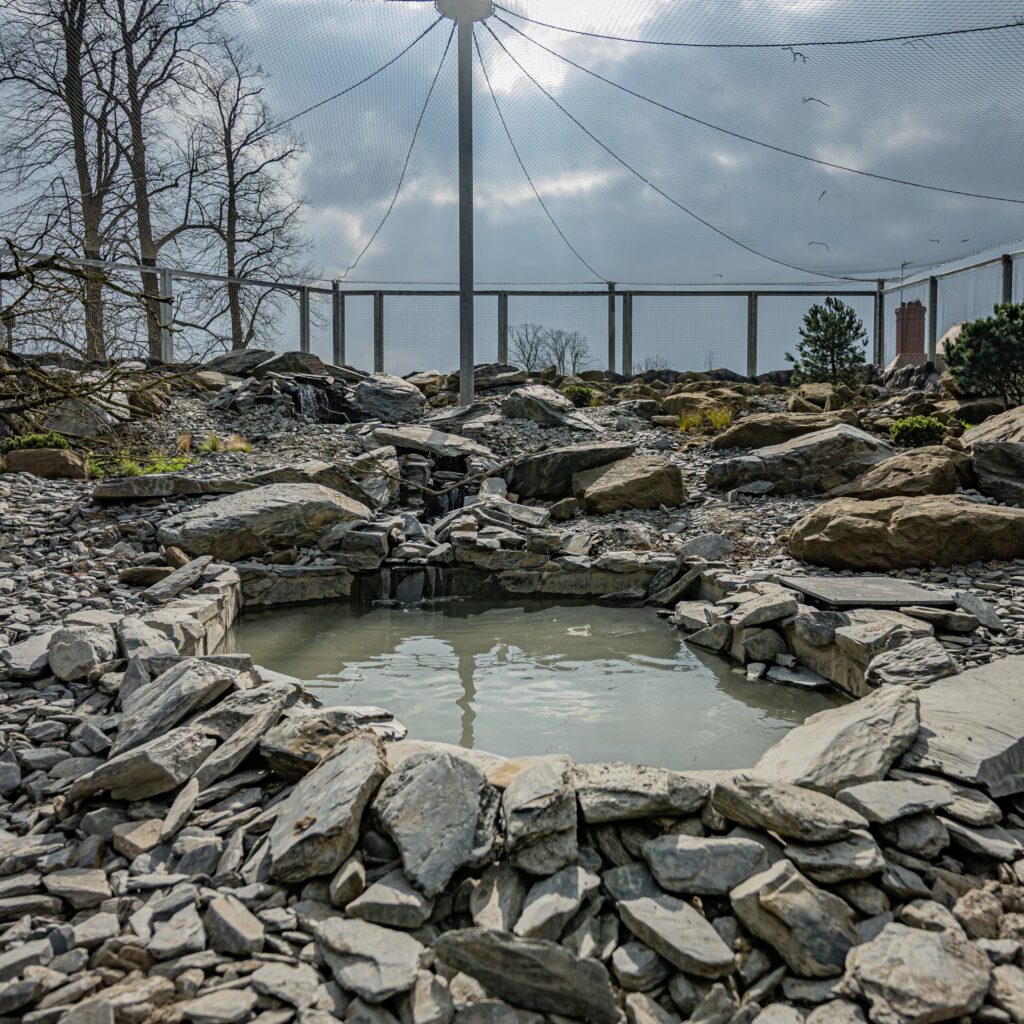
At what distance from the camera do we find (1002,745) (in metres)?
2.41

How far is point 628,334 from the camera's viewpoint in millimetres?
13281

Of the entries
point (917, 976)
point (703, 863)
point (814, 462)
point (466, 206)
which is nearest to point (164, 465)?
point (466, 206)

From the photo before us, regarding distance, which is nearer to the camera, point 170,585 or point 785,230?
point 170,585

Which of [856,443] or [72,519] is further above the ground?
[856,443]

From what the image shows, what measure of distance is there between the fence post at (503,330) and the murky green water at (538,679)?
8205mm

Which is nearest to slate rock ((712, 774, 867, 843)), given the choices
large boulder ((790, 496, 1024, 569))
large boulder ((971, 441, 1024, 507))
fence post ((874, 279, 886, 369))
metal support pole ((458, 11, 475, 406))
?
large boulder ((790, 496, 1024, 569))

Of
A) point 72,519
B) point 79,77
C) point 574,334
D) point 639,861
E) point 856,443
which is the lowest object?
point 639,861

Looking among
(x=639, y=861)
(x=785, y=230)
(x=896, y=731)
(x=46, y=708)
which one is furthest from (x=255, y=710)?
(x=785, y=230)

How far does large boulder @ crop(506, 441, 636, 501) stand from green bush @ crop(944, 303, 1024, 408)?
3859mm

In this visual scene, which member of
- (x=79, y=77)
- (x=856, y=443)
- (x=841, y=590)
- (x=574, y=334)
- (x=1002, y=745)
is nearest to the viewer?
(x=1002, y=745)

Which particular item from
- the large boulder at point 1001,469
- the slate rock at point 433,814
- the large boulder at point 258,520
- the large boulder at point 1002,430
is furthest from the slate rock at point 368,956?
the large boulder at point 1002,430

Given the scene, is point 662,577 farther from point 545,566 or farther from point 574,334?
point 574,334

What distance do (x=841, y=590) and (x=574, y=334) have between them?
10108mm

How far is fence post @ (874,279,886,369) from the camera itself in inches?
526
